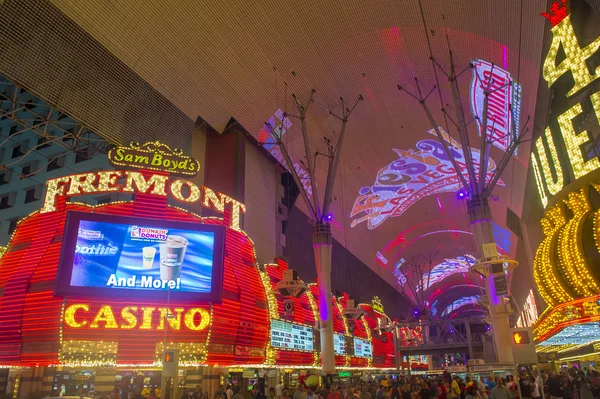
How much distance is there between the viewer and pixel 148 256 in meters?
19.0

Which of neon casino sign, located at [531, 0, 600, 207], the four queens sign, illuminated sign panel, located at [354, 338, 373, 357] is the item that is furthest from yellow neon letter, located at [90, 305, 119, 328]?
illuminated sign panel, located at [354, 338, 373, 357]

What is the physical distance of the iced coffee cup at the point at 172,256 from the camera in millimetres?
18891

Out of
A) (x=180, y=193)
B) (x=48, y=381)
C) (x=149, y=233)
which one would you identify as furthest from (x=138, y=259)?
(x=48, y=381)

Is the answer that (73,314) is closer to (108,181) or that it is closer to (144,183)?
(108,181)

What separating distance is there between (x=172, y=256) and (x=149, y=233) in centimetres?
138

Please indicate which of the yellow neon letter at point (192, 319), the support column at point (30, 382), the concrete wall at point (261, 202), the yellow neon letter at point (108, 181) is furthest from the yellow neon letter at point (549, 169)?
the support column at point (30, 382)

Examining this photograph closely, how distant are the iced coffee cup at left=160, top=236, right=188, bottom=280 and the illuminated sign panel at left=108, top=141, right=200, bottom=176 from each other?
11.7 feet

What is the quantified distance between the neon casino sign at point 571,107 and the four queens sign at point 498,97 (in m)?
8.91

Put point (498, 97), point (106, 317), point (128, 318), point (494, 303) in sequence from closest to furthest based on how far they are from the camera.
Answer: point (106, 317) < point (128, 318) < point (494, 303) < point (498, 97)

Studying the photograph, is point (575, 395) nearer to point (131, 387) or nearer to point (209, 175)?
point (131, 387)

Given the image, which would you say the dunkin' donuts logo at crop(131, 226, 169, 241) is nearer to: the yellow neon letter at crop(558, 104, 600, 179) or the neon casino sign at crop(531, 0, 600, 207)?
the neon casino sign at crop(531, 0, 600, 207)

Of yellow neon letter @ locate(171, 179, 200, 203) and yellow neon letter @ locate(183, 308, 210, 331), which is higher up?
yellow neon letter @ locate(171, 179, 200, 203)

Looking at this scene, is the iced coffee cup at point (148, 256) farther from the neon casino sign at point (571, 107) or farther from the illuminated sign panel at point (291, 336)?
the neon casino sign at point (571, 107)

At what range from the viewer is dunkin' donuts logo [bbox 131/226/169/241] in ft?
62.6
